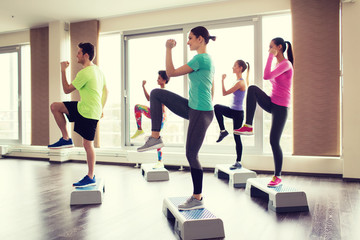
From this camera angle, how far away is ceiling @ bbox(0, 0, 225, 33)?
15.2ft

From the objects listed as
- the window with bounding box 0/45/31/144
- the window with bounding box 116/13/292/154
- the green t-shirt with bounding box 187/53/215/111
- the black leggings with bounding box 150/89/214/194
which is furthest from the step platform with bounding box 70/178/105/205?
the window with bounding box 0/45/31/144

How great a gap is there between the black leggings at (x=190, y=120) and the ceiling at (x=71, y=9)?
2.97 meters

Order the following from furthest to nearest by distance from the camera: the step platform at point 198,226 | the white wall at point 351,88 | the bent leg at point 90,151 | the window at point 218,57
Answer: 1. the window at point 218,57
2. the white wall at point 351,88
3. the bent leg at point 90,151
4. the step platform at point 198,226

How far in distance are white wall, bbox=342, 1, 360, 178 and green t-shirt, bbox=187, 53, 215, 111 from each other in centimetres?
260

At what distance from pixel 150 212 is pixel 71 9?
387 cm

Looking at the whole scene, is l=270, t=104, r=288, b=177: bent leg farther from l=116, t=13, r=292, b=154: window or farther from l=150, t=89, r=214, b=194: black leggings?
l=116, t=13, r=292, b=154: window

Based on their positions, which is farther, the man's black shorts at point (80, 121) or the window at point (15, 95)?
the window at point (15, 95)

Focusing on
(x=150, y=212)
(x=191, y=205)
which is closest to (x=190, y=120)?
(x=191, y=205)

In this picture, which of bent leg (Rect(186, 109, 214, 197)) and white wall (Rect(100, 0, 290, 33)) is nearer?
bent leg (Rect(186, 109, 214, 197))

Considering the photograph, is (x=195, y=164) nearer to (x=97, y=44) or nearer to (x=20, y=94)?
(x=97, y=44)

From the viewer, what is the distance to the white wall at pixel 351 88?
149 inches

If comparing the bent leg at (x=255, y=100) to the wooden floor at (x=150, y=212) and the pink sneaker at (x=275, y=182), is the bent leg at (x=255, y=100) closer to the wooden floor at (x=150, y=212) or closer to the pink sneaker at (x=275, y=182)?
the pink sneaker at (x=275, y=182)

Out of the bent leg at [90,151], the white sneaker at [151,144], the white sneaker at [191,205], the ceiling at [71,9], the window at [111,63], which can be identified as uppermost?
the ceiling at [71,9]

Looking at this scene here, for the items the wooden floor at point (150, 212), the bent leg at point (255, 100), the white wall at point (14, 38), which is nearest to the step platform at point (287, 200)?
the wooden floor at point (150, 212)
